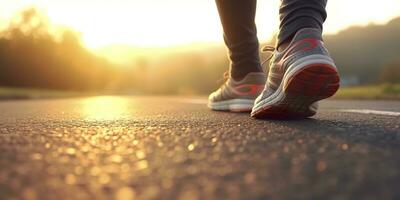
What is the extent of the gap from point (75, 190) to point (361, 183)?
17.3 inches

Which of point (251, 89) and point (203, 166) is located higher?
point (251, 89)

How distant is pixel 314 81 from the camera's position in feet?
5.21

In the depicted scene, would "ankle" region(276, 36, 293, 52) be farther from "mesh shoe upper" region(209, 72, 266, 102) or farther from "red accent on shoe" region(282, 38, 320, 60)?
"mesh shoe upper" region(209, 72, 266, 102)

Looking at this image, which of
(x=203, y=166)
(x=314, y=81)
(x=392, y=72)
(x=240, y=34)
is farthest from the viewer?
(x=392, y=72)

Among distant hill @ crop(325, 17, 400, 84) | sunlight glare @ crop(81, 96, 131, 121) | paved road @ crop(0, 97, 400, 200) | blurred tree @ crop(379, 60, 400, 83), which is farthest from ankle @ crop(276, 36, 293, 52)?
distant hill @ crop(325, 17, 400, 84)

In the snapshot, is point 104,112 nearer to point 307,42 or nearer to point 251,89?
point 251,89

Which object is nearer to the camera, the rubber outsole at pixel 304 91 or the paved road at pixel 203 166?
the paved road at pixel 203 166

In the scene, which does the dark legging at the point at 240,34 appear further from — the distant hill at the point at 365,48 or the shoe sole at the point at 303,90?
the distant hill at the point at 365,48

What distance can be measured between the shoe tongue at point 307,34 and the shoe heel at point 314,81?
161 millimetres

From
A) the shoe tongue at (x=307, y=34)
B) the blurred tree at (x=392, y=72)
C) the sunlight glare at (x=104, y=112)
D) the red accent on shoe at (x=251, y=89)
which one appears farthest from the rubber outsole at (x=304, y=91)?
the blurred tree at (x=392, y=72)

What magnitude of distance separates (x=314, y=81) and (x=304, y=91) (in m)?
0.07

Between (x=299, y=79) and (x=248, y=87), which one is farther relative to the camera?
(x=248, y=87)

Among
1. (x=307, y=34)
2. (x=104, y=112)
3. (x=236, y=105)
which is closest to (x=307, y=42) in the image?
(x=307, y=34)

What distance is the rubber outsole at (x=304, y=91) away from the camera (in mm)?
1568
